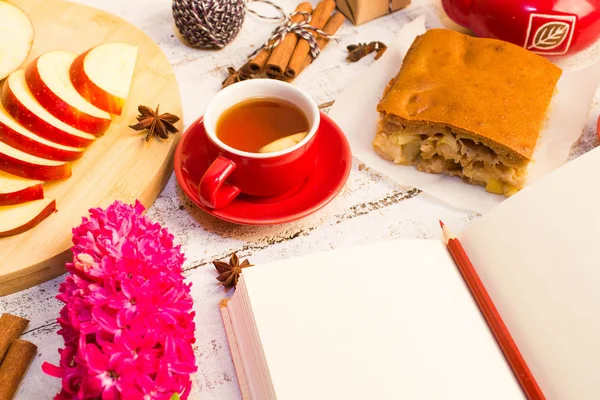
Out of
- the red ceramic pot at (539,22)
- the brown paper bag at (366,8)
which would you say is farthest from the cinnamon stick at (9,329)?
the red ceramic pot at (539,22)

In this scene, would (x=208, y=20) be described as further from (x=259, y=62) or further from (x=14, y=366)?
(x=14, y=366)

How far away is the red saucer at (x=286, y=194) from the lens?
58.6 inches

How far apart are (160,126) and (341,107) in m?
0.53

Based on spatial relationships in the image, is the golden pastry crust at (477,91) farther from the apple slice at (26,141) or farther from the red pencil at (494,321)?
the apple slice at (26,141)

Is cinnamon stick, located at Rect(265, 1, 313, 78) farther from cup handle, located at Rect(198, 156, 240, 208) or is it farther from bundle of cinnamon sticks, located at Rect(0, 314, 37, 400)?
bundle of cinnamon sticks, located at Rect(0, 314, 37, 400)

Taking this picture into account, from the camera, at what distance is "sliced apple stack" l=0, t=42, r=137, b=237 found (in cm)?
144

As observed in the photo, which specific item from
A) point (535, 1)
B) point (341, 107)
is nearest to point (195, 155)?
point (341, 107)

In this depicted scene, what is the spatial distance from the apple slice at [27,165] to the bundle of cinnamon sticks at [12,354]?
1.13 feet

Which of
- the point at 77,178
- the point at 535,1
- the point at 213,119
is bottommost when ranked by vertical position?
the point at 77,178

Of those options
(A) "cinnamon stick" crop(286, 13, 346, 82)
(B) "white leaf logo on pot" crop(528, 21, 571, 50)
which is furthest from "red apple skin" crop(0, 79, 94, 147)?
(B) "white leaf logo on pot" crop(528, 21, 571, 50)

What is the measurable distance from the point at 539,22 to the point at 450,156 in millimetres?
513

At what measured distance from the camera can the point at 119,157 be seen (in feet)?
5.27

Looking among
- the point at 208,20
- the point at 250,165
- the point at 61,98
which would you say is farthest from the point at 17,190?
the point at 208,20

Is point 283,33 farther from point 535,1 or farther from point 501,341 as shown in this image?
point 501,341
